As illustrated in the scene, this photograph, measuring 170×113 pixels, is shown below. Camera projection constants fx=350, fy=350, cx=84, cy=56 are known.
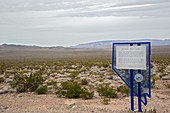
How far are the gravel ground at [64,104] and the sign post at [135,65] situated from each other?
107cm

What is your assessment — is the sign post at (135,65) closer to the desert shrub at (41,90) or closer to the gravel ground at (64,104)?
the gravel ground at (64,104)

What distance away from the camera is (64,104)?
55.8 ft

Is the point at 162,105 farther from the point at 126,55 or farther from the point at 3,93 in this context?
the point at 3,93

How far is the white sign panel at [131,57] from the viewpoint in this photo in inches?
536

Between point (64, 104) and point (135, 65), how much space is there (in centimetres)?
483

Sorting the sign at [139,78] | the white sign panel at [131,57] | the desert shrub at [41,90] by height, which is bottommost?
the desert shrub at [41,90]

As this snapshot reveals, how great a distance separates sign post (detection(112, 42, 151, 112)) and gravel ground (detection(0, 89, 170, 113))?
1067 mm

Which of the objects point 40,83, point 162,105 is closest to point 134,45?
point 162,105

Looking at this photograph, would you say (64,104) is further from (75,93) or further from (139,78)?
(139,78)

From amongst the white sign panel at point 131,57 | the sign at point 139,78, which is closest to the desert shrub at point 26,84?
the white sign panel at point 131,57

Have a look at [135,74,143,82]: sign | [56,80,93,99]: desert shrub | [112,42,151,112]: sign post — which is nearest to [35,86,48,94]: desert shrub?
[56,80,93,99]: desert shrub

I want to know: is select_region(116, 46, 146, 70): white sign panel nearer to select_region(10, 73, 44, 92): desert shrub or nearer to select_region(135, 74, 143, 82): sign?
select_region(135, 74, 143, 82): sign

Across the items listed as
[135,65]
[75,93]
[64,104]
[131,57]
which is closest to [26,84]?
[75,93]

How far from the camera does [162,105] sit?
53.6 ft
